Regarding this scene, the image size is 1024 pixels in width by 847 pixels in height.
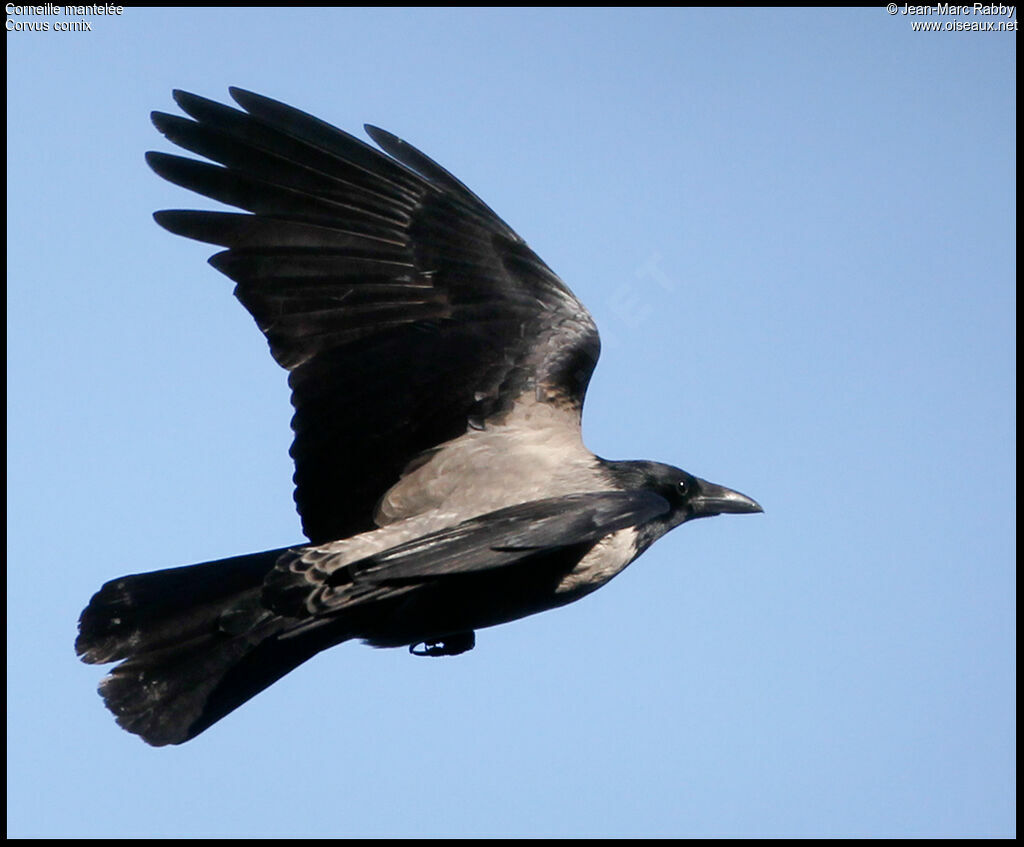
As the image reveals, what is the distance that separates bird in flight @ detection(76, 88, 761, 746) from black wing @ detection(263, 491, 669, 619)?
0.06 ft

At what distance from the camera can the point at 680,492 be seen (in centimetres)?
752

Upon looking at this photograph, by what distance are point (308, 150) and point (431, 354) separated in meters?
1.24

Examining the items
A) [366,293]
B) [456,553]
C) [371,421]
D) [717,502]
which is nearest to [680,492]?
[717,502]

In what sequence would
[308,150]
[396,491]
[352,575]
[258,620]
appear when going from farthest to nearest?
[308,150] < [396,491] < [258,620] < [352,575]

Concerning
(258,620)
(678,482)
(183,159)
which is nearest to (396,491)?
(258,620)

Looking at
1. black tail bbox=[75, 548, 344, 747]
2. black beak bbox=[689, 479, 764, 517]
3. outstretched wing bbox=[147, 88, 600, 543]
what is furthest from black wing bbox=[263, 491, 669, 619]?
black beak bbox=[689, 479, 764, 517]

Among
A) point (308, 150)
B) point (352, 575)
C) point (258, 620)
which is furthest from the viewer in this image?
point (308, 150)

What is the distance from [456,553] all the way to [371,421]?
61.7 inches

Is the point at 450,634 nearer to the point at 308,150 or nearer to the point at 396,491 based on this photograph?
the point at 396,491

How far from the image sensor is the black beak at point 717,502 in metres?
7.68

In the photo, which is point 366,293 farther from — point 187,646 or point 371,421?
point 187,646

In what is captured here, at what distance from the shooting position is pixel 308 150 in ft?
24.8

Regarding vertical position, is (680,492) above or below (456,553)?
above

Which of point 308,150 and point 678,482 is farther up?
point 308,150
